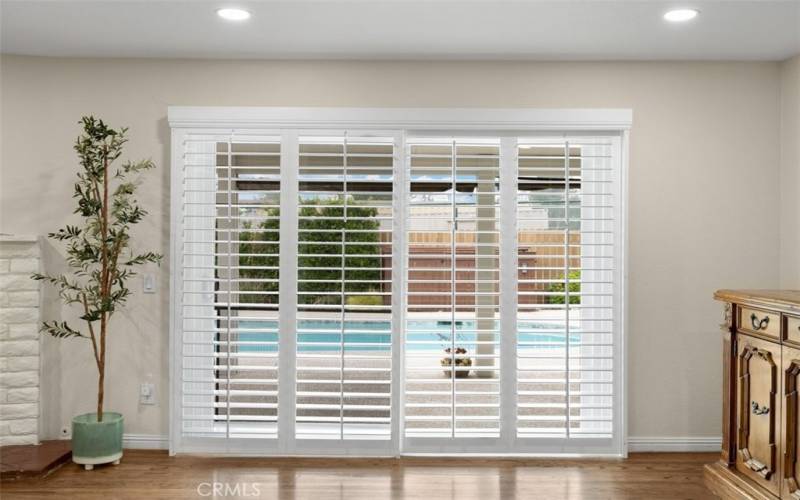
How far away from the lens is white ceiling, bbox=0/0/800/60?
3.12 m

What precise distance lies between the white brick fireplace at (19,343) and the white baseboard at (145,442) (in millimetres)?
528

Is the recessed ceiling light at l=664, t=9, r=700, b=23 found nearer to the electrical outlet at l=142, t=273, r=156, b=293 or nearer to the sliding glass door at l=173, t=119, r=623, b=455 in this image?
the sliding glass door at l=173, t=119, r=623, b=455

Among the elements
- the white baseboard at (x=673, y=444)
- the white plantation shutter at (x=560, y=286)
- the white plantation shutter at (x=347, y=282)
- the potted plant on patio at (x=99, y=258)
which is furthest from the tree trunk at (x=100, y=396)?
the white baseboard at (x=673, y=444)

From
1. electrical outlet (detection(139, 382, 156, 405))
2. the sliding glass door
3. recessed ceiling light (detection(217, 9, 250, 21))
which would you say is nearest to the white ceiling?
recessed ceiling light (detection(217, 9, 250, 21))

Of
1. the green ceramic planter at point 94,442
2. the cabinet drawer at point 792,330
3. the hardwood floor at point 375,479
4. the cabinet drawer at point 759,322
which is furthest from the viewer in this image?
the green ceramic planter at point 94,442

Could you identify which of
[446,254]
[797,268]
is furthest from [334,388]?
[797,268]

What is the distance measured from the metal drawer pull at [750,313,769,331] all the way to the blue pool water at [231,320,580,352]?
1075 millimetres

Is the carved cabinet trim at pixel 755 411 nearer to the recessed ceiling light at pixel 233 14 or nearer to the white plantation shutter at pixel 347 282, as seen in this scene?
the white plantation shutter at pixel 347 282

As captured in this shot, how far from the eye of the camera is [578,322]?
13.1ft

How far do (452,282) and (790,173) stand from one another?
2192 mm

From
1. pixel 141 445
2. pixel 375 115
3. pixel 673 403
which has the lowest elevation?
pixel 141 445

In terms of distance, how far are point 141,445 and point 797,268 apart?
165 inches

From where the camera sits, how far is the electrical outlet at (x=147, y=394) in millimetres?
3990

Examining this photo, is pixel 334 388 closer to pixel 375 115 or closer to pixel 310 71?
pixel 375 115
